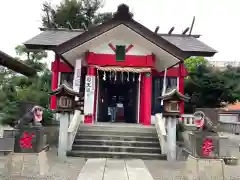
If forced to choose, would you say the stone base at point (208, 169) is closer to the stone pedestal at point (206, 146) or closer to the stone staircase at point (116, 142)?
the stone pedestal at point (206, 146)

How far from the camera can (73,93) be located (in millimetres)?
9836

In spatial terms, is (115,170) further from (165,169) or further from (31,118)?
(31,118)

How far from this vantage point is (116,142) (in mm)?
10773

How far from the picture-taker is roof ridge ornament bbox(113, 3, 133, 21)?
12.4 meters

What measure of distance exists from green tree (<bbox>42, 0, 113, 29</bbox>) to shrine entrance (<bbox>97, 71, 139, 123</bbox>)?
1546 centimetres

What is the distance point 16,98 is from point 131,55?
20.3 ft

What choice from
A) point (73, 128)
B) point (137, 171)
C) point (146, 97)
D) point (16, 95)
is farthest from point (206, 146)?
point (16, 95)

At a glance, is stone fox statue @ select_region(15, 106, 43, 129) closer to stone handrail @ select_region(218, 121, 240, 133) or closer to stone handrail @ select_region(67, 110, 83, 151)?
stone handrail @ select_region(67, 110, 83, 151)

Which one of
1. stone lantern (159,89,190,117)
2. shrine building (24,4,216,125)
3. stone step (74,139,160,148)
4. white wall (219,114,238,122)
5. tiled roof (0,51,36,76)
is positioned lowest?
stone step (74,139,160,148)

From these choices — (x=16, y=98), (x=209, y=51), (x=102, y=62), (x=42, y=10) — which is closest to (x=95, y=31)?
(x=102, y=62)

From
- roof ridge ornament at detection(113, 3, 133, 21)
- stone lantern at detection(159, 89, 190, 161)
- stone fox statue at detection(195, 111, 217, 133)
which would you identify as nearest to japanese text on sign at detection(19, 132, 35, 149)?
stone fox statue at detection(195, 111, 217, 133)

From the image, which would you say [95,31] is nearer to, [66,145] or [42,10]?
[66,145]

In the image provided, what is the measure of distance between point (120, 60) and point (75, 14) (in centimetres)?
2004

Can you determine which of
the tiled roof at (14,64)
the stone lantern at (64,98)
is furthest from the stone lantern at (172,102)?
the tiled roof at (14,64)
